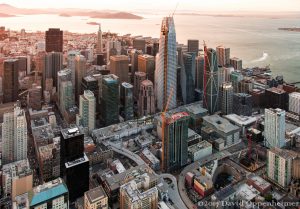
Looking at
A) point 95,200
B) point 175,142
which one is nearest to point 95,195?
point 95,200

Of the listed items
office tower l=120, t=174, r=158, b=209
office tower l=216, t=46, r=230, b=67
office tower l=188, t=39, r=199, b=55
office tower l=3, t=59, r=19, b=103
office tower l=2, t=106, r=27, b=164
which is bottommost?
office tower l=120, t=174, r=158, b=209

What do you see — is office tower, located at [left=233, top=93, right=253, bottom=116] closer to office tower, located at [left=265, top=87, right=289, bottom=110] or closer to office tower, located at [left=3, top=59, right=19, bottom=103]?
office tower, located at [left=265, top=87, right=289, bottom=110]

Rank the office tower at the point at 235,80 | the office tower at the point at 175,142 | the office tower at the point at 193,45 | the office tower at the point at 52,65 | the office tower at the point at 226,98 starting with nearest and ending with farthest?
1. the office tower at the point at 175,142
2. the office tower at the point at 226,98
3. the office tower at the point at 235,80
4. the office tower at the point at 52,65
5. the office tower at the point at 193,45

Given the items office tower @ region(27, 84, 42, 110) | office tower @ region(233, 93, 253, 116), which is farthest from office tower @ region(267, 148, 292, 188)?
office tower @ region(27, 84, 42, 110)

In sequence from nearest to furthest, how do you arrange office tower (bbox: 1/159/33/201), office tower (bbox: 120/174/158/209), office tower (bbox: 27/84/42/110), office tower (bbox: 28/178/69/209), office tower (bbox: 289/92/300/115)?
1. office tower (bbox: 28/178/69/209)
2. office tower (bbox: 120/174/158/209)
3. office tower (bbox: 1/159/33/201)
4. office tower (bbox: 27/84/42/110)
5. office tower (bbox: 289/92/300/115)

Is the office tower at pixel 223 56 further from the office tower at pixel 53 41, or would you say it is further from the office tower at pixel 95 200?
the office tower at pixel 95 200

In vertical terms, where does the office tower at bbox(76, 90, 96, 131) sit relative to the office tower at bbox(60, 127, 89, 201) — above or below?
above

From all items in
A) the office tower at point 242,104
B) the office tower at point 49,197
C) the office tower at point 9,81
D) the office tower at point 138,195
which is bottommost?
the office tower at point 138,195

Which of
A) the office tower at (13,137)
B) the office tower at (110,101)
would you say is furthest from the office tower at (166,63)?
the office tower at (13,137)
